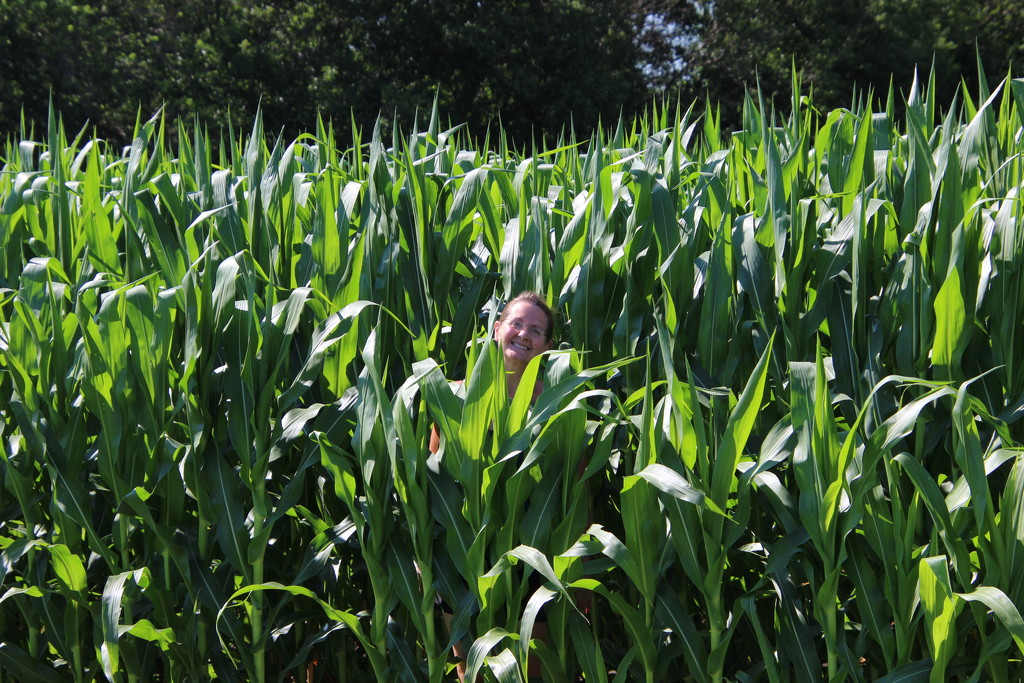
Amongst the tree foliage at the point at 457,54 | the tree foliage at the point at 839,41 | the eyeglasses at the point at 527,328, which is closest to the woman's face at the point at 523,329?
the eyeglasses at the point at 527,328

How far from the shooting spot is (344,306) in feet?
7.23

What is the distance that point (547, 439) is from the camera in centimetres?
180

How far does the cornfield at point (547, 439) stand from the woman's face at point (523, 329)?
77 millimetres

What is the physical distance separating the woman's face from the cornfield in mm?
77

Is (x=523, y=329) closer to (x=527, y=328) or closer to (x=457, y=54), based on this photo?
(x=527, y=328)

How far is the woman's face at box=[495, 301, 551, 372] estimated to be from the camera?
2217 millimetres

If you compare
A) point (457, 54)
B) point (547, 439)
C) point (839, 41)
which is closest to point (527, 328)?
point (547, 439)

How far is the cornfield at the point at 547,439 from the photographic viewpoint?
177 centimetres

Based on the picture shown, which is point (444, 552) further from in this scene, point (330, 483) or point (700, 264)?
point (700, 264)

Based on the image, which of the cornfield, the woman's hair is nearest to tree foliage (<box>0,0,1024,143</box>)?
the cornfield

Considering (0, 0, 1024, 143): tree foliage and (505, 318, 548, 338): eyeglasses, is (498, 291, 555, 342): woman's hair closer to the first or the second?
(505, 318, 548, 338): eyeglasses

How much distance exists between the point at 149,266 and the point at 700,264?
1512 millimetres

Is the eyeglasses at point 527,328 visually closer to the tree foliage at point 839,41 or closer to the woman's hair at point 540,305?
the woman's hair at point 540,305

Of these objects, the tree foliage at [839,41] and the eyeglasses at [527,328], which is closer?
the eyeglasses at [527,328]
